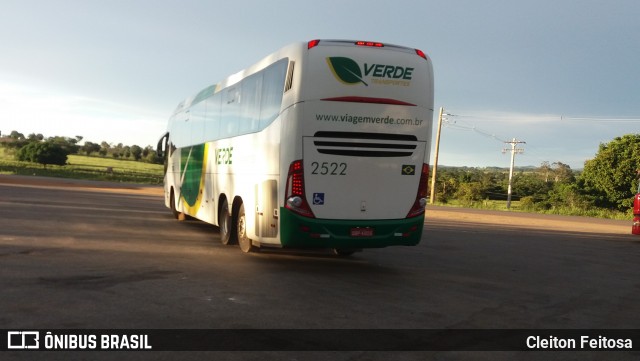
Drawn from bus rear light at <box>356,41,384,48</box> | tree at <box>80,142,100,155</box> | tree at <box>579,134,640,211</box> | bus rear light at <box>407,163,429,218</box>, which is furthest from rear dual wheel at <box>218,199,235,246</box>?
tree at <box>80,142,100,155</box>

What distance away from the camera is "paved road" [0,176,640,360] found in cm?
638

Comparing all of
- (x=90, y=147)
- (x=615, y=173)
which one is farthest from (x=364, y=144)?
(x=90, y=147)

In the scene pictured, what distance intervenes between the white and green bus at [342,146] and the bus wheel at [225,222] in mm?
1761

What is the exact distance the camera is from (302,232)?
9.15m

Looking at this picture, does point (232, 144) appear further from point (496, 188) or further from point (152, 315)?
point (496, 188)

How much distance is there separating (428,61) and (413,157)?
170 cm

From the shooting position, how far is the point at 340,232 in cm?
934

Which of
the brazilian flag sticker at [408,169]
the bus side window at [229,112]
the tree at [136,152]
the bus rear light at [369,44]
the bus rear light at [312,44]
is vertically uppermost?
the tree at [136,152]

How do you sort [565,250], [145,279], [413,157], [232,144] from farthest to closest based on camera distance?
1. [565,250]
2. [232,144]
3. [413,157]
4. [145,279]

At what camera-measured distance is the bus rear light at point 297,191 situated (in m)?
9.13

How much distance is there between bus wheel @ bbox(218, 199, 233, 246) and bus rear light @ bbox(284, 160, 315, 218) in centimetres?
329

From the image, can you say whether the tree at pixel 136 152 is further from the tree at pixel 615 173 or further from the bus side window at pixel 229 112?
the bus side window at pixel 229 112

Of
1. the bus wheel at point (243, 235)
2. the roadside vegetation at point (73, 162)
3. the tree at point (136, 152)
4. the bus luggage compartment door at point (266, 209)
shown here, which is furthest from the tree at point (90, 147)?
the bus luggage compartment door at point (266, 209)

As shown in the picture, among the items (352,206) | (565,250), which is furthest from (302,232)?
(565,250)
